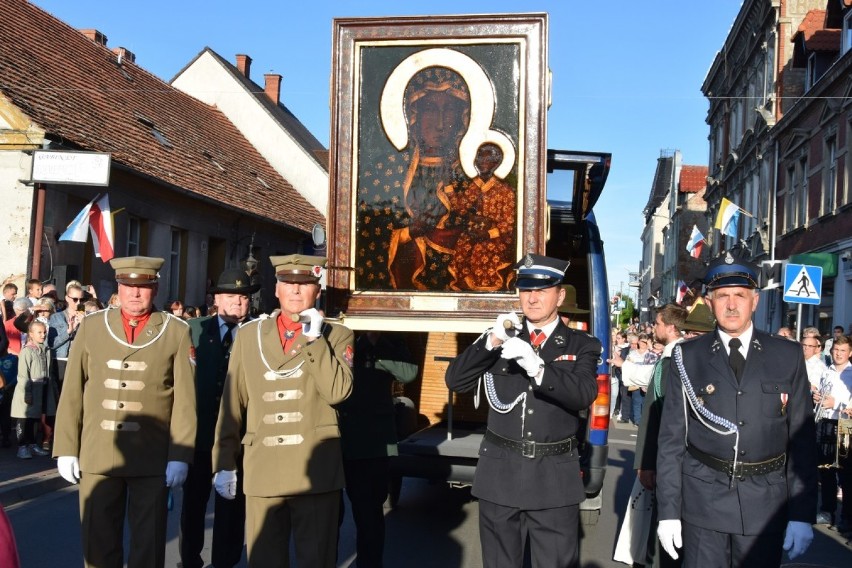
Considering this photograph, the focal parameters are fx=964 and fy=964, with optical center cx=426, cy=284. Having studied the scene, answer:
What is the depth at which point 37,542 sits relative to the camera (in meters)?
7.10

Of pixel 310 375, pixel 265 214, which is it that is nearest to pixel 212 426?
pixel 310 375

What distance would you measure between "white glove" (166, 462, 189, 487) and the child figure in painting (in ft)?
6.88

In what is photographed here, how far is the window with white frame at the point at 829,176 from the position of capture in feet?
78.5

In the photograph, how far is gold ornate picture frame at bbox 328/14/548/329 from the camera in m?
6.11

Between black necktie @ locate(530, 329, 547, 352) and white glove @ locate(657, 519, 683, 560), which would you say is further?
black necktie @ locate(530, 329, 547, 352)

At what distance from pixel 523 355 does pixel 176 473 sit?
2032 millimetres

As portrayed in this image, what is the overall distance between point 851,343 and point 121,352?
24.2 feet

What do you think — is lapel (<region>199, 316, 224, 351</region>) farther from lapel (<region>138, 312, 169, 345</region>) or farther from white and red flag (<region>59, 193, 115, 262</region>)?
white and red flag (<region>59, 193, 115, 262</region>)

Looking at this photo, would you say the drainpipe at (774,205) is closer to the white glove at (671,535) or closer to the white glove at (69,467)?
the white glove at (671,535)

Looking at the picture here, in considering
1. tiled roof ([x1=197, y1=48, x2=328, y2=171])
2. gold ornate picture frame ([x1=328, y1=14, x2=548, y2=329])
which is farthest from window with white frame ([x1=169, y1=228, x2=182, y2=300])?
gold ornate picture frame ([x1=328, y1=14, x2=548, y2=329])

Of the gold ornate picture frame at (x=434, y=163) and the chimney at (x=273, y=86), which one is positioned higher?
the chimney at (x=273, y=86)

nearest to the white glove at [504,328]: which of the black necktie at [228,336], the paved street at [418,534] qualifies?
the black necktie at [228,336]

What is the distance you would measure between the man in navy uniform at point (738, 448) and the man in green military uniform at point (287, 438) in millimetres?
1614

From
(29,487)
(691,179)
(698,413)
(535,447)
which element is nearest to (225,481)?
(535,447)
